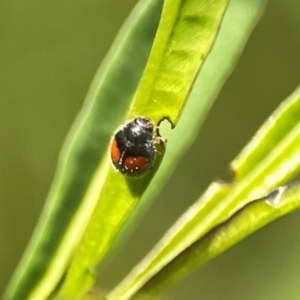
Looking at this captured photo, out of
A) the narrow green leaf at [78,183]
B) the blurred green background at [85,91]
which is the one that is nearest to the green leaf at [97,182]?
the narrow green leaf at [78,183]

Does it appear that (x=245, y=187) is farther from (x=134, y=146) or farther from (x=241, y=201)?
(x=134, y=146)

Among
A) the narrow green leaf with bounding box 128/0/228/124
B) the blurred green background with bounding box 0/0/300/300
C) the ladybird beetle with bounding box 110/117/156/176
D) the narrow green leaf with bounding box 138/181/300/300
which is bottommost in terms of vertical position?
the blurred green background with bounding box 0/0/300/300

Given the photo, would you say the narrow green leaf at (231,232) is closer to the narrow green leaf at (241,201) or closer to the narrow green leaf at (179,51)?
the narrow green leaf at (241,201)

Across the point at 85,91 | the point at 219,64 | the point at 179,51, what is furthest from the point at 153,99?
the point at 85,91

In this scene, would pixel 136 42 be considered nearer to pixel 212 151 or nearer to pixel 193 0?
pixel 193 0

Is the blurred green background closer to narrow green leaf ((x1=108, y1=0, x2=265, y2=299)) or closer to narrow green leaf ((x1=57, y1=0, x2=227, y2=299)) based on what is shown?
narrow green leaf ((x1=108, y1=0, x2=265, y2=299))

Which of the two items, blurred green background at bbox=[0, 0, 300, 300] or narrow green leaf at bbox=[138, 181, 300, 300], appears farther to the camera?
blurred green background at bbox=[0, 0, 300, 300]

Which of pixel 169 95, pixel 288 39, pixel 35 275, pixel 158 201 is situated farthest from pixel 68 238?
pixel 288 39

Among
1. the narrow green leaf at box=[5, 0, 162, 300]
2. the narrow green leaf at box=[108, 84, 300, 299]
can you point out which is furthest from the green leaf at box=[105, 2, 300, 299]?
the narrow green leaf at box=[5, 0, 162, 300]
